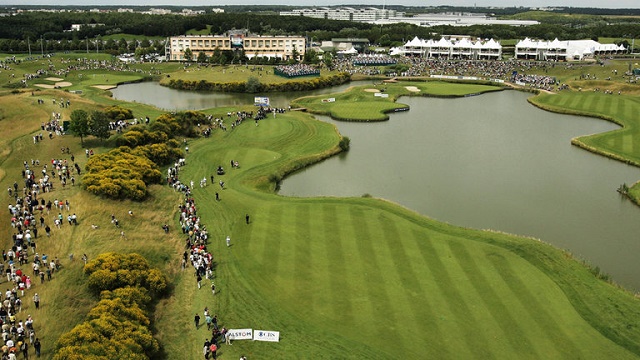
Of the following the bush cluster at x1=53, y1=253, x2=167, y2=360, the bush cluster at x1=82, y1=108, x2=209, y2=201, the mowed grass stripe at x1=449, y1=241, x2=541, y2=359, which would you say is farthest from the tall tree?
the mowed grass stripe at x1=449, y1=241, x2=541, y2=359

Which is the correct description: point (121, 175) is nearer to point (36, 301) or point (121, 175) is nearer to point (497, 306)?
point (36, 301)

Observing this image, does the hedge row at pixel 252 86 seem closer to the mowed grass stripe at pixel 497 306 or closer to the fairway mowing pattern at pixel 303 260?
the fairway mowing pattern at pixel 303 260

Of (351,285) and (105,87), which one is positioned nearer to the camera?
(351,285)

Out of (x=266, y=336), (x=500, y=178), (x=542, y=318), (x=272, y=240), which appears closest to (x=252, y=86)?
(x=500, y=178)

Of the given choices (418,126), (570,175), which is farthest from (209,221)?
(418,126)

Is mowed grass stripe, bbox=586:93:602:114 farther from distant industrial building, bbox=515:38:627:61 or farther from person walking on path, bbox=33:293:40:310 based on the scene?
person walking on path, bbox=33:293:40:310

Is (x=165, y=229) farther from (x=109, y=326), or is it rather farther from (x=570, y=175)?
(x=570, y=175)
